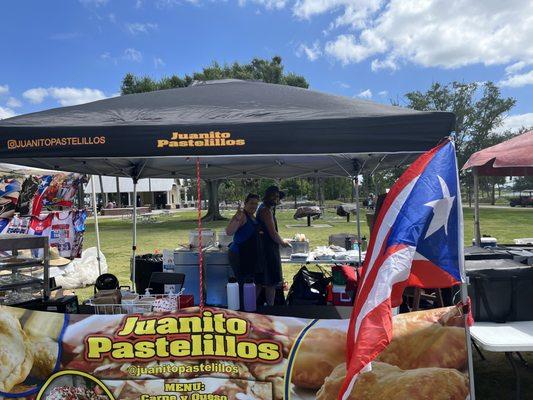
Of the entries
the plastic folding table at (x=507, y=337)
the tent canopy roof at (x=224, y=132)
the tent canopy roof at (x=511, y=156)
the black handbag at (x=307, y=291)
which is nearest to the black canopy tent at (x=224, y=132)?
the tent canopy roof at (x=224, y=132)

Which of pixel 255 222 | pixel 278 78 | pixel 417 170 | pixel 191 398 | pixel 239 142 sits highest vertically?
pixel 278 78

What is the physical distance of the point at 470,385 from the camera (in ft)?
7.77

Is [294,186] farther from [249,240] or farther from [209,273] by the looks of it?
[249,240]

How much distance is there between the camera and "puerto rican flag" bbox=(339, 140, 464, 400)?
2057 millimetres

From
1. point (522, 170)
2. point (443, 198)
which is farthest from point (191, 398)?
point (522, 170)

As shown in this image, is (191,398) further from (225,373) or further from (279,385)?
(279,385)

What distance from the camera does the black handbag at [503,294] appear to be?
3.17 meters

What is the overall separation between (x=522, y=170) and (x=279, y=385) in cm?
610

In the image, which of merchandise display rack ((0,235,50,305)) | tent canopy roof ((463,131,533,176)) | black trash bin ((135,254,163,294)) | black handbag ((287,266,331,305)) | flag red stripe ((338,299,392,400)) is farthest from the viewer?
black trash bin ((135,254,163,294))

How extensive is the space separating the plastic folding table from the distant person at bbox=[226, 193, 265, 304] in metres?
2.36

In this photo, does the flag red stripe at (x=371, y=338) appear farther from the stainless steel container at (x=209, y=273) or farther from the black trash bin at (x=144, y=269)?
the black trash bin at (x=144, y=269)

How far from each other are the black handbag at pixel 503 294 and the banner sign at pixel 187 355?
0.95 metres

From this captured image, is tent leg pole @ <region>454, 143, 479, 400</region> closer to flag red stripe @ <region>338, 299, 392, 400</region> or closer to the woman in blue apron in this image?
flag red stripe @ <region>338, 299, 392, 400</region>

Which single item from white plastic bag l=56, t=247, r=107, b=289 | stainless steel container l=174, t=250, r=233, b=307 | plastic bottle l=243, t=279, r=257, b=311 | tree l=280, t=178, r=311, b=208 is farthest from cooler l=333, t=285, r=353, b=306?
tree l=280, t=178, r=311, b=208
